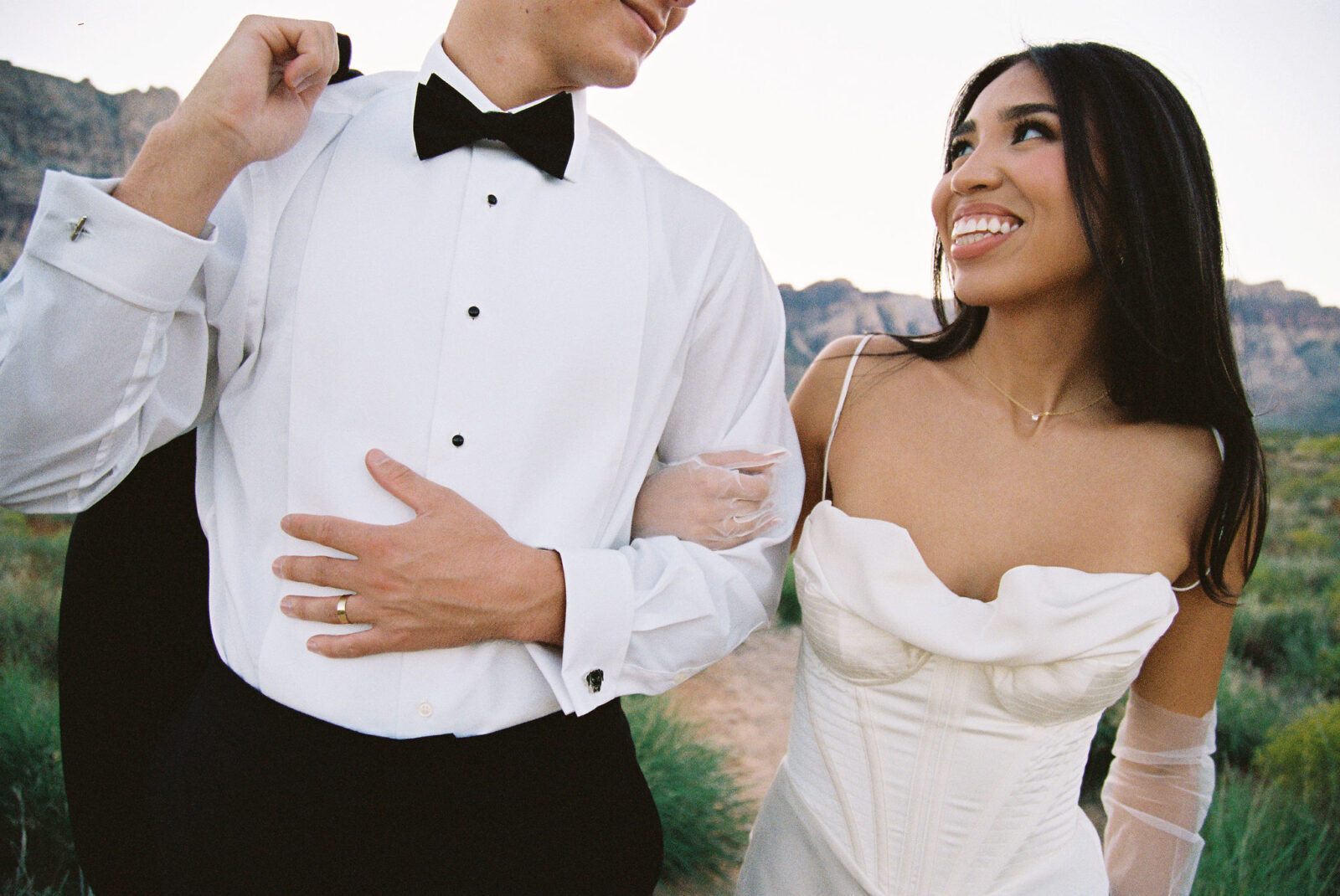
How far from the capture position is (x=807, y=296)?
1070cm

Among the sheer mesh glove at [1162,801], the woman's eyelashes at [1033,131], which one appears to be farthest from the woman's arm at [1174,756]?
the woman's eyelashes at [1033,131]

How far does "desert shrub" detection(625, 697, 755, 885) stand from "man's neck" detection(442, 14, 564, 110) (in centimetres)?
265

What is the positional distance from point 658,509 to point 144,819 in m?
1.22

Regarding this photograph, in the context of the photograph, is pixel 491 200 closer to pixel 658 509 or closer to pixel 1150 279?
pixel 658 509

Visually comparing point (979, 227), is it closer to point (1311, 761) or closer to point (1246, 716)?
point (1311, 761)

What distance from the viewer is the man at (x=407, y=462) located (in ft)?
3.49

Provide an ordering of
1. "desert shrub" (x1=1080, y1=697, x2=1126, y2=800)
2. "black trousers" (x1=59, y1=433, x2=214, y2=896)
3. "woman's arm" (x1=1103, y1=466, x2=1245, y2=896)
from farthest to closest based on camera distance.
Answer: "desert shrub" (x1=1080, y1=697, x2=1126, y2=800), "woman's arm" (x1=1103, y1=466, x2=1245, y2=896), "black trousers" (x1=59, y1=433, x2=214, y2=896)

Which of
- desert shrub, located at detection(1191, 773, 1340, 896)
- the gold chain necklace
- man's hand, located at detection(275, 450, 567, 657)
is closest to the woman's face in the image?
the gold chain necklace

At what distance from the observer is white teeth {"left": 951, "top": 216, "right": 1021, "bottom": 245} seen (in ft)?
5.26

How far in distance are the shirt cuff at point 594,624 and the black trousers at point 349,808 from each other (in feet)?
0.37

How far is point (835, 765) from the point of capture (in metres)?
1.60

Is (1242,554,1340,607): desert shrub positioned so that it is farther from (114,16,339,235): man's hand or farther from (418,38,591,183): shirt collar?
(114,16,339,235): man's hand

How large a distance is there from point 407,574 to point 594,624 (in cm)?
27

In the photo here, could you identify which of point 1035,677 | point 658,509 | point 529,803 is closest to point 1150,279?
point 1035,677
